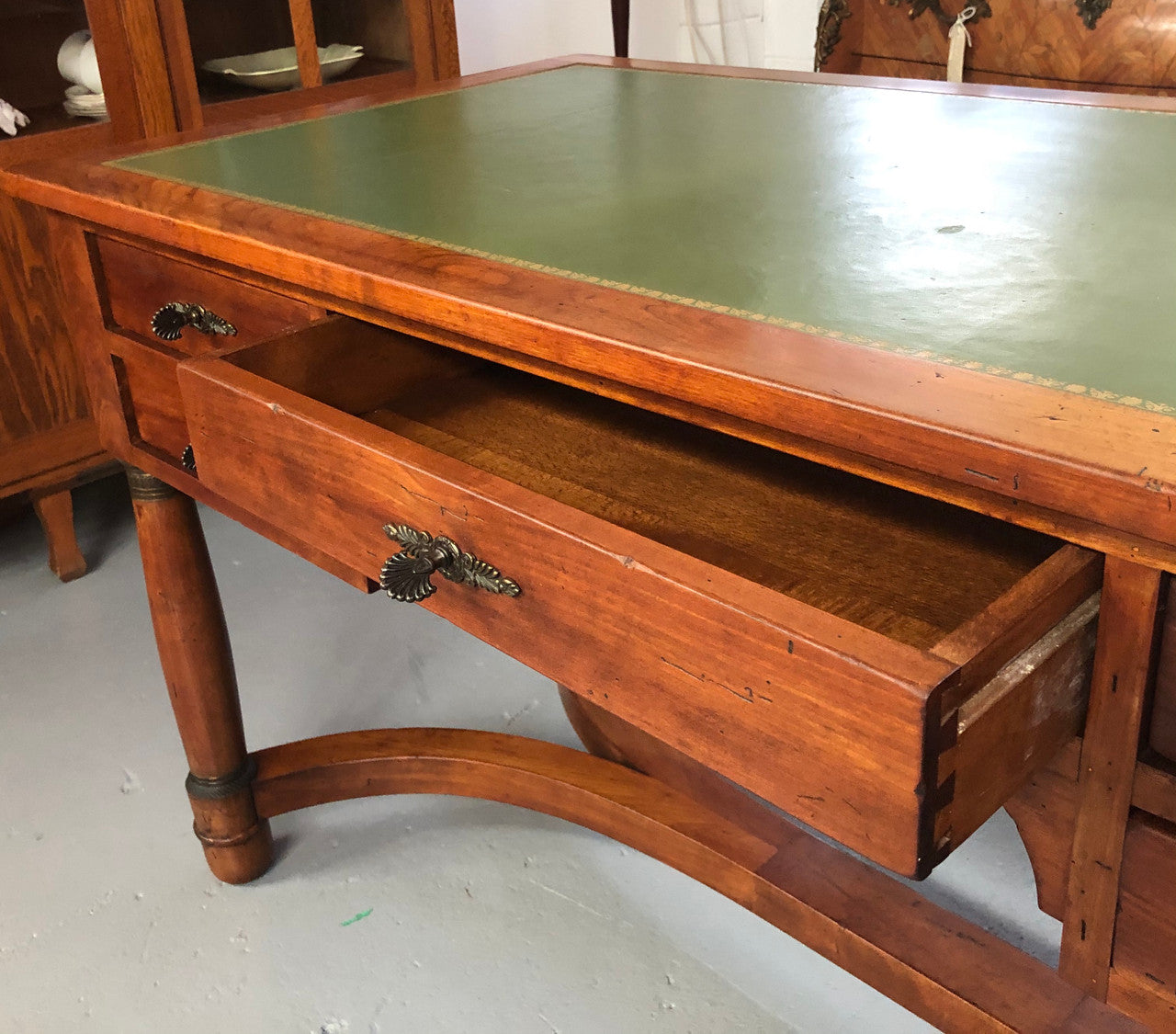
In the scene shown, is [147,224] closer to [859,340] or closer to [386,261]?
[386,261]

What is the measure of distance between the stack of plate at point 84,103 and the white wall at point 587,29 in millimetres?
993

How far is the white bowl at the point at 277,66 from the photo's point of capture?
183cm

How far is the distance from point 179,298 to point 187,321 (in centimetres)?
4

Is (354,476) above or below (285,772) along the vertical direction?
above

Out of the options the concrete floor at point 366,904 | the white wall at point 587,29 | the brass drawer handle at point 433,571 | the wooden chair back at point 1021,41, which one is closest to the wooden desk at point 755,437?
the brass drawer handle at point 433,571

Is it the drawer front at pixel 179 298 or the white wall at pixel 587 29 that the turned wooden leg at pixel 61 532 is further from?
the white wall at pixel 587 29

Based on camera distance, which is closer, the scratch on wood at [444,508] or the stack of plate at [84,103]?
the scratch on wood at [444,508]

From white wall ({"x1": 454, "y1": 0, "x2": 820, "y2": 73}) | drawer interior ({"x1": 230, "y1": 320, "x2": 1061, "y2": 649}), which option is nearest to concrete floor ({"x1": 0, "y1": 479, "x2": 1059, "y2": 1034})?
drawer interior ({"x1": 230, "y1": 320, "x2": 1061, "y2": 649})

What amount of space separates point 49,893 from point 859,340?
1.09 m

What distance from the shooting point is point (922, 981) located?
2.72ft

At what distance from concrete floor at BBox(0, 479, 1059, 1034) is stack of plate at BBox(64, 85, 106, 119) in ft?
2.62

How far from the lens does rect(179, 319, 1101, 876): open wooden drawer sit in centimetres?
44

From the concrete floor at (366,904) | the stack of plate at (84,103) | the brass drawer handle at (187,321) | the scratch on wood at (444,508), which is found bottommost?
the concrete floor at (366,904)

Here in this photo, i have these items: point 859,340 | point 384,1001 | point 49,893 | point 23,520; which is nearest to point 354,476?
point 859,340
